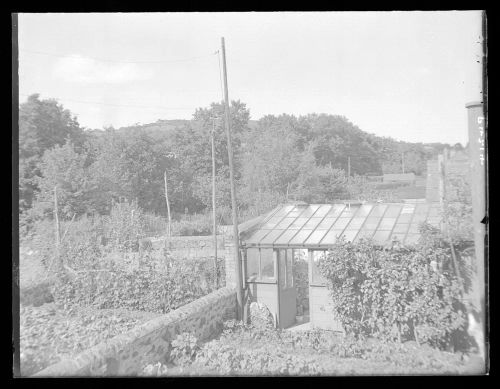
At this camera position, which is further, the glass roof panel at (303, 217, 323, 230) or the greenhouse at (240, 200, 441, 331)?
the glass roof panel at (303, 217, 323, 230)

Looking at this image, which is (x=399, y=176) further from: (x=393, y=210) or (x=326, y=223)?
(x=326, y=223)

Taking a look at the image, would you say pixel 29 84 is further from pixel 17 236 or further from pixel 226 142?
pixel 226 142

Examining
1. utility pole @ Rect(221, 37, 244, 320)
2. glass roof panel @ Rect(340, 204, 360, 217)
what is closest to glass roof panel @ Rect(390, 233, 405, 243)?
glass roof panel @ Rect(340, 204, 360, 217)

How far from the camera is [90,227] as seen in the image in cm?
477

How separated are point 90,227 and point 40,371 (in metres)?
1.70

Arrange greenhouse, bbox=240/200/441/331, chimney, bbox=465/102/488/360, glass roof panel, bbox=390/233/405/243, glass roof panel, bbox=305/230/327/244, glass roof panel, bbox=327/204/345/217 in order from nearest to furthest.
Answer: chimney, bbox=465/102/488/360 → glass roof panel, bbox=390/233/405/243 → greenhouse, bbox=240/200/441/331 → glass roof panel, bbox=305/230/327/244 → glass roof panel, bbox=327/204/345/217

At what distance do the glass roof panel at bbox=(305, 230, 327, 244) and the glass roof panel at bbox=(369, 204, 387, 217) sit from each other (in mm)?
606

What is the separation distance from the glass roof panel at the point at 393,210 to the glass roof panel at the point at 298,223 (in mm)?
940

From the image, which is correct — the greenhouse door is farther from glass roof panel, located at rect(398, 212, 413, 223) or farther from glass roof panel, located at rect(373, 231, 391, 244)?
glass roof panel, located at rect(398, 212, 413, 223)

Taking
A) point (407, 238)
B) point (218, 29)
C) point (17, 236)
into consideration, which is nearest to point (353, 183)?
point (407, 238)

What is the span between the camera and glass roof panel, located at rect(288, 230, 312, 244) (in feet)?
14.8

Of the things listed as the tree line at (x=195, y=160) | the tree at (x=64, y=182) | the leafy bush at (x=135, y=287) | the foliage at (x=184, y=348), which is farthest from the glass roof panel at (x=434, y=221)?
the tree at (x=64, y=182)

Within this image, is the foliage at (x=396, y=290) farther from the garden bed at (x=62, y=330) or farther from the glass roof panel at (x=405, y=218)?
the garden bed at (x=62, y=330)

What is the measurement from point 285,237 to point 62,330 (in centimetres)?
267
